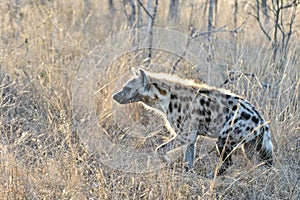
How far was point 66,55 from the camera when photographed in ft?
20.5

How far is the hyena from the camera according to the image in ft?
13.7

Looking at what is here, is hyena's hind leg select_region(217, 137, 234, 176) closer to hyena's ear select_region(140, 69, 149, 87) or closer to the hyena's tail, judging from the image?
the hyena's tail

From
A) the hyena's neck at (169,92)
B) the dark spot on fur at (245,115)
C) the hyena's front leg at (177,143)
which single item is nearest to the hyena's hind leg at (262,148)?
the dark spot on fur at (245,115)

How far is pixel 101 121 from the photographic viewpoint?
17.3 feet

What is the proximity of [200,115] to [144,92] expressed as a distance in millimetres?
555

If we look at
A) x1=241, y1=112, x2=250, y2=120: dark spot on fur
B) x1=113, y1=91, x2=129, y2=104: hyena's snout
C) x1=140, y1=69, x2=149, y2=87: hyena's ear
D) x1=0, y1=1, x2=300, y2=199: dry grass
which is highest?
x1=140, y1=69, x2=149, y2=87: hyena's ear

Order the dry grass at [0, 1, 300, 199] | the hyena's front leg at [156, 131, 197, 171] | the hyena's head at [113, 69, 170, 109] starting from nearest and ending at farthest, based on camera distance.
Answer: the dry grass at [0, 1, 300, 199], the hyena's front leg at [156, 131, 197, 171], the hyena's head at [113, 69, 170, 109]

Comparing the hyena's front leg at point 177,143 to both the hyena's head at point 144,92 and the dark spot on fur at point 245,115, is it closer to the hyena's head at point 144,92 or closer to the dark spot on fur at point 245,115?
the hyena's head at point 144,92

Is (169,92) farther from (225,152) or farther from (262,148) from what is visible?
(262,148)

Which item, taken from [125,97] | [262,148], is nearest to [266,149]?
[262,148]

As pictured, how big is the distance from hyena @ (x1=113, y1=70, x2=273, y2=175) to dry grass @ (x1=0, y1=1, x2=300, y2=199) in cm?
19

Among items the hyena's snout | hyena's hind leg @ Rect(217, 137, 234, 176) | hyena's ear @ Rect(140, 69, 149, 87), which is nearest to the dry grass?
hyena's hind leg @ Rect(217, 137, 234, 176)

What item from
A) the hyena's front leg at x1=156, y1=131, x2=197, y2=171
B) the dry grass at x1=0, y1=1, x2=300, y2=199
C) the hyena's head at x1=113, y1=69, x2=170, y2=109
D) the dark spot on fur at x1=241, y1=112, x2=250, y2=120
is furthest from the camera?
the hyena's head at x1=113, y1=69, x2=170, y2=109

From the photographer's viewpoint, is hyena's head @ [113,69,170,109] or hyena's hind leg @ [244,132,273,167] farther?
hyena's head @ [113,69,170,109]
